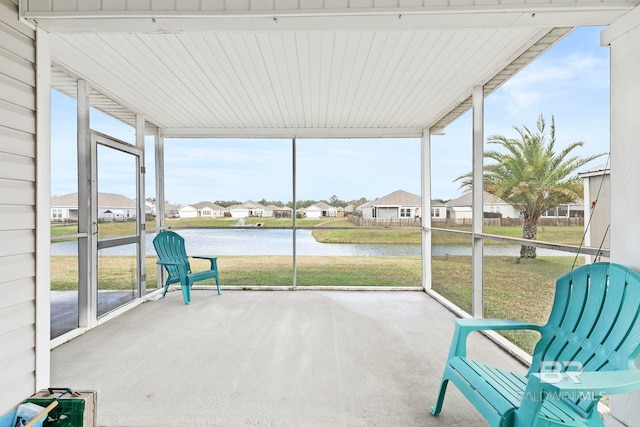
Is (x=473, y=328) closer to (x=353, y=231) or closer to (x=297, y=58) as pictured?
(x=297, y=58)

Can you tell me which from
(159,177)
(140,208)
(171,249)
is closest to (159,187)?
(159,177)

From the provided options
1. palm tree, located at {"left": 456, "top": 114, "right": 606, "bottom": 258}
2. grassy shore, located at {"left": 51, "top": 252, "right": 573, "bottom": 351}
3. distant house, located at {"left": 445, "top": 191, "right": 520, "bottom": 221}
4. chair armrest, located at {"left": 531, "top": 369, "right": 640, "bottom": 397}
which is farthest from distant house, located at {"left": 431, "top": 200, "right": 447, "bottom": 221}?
chair armrest, located at {"left": 531, "top": 369, "right": 640, "bottom": 397}

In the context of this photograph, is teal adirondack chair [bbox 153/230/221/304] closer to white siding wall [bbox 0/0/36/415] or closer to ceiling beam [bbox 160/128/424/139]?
ceiling beam [bbox 160/128/424/139]

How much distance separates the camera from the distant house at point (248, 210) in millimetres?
5715

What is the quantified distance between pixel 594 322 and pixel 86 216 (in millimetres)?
4110

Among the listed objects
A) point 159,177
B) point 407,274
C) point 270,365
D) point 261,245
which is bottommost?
point 407,274

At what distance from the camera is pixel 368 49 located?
101 inches

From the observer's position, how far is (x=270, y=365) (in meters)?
2.54

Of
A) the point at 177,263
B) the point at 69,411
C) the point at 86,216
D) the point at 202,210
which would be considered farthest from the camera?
the point at 202,210

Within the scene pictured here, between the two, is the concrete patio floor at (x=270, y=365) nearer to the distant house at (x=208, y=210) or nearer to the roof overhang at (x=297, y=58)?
the distant house at (x=208, y=210)

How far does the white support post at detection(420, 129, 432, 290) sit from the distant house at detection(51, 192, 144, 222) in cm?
405

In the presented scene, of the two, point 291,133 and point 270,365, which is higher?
point 291,133

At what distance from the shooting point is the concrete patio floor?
1934mm

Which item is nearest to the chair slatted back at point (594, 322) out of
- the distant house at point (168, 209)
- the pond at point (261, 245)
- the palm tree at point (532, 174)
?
the palm tree at point (532, 174)
